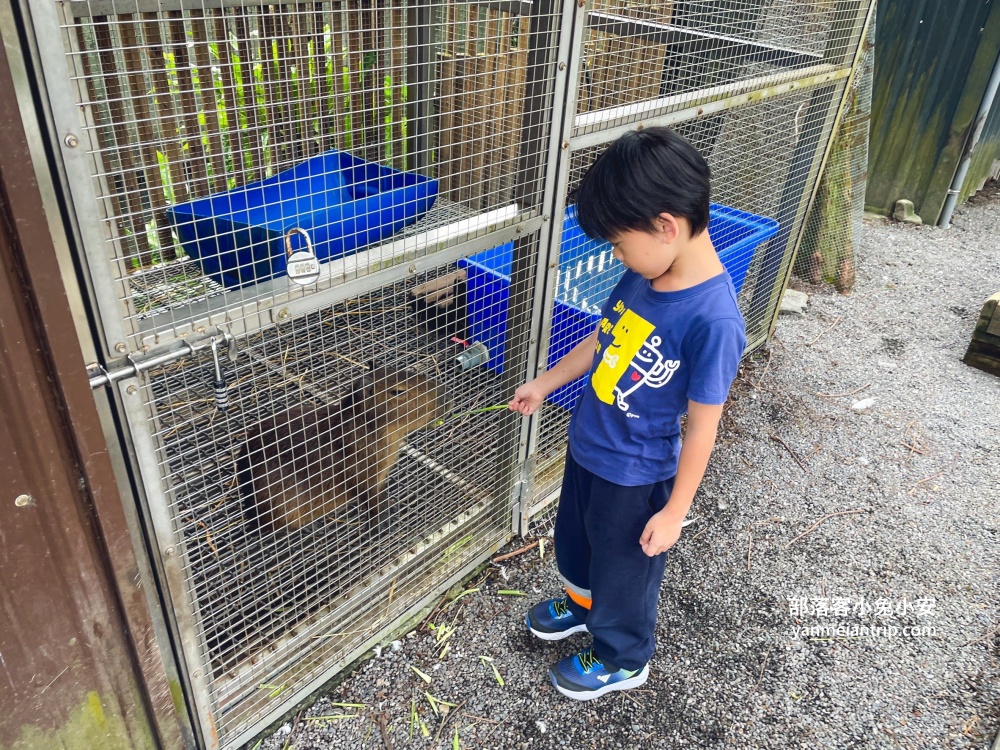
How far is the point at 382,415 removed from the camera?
2.31 m

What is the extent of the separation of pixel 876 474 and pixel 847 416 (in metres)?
0.51

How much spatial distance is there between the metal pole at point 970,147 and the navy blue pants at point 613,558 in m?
6.06

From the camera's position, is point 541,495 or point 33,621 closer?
point 33,621

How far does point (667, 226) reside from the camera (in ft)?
5.19

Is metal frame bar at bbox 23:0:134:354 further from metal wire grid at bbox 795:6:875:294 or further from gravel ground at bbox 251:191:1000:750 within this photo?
metal wire grid at bbox 795:6:875:294

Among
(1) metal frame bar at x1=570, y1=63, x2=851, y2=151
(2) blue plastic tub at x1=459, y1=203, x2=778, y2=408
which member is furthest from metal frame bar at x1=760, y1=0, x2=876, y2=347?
(2) blue plastic tub at x1=459, y1=203, x2=778, y2=408

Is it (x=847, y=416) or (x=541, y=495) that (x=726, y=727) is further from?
(x=847, y=416)

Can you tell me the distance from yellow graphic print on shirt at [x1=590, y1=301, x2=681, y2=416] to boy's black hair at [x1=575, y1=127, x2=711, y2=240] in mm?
278

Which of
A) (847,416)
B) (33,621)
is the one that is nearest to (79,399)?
(33,621)

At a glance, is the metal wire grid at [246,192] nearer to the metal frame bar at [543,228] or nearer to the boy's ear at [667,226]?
the metal frame bar at [543,228]

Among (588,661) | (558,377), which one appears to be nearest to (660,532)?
(558,377)

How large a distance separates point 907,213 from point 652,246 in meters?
6.29

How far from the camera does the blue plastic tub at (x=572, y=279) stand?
2.89 m

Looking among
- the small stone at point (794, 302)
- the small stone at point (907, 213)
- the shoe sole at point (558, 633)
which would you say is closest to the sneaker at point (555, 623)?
the shoe sole at point (558, 633)
